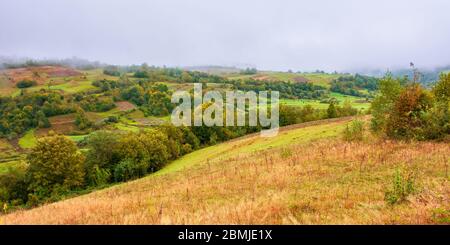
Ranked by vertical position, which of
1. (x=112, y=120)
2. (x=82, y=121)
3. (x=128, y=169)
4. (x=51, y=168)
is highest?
(x=51, y=168)

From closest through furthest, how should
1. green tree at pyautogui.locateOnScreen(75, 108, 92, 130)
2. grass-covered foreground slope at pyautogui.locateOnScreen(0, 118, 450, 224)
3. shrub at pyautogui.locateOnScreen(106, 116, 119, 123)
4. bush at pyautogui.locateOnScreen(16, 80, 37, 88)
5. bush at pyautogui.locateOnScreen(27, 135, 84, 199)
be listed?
1. grass-covered foreground slope at pyautogui.locateOnScreen(0, 118, 450, 224)
2. bush at pyautogui.locateOnScreen(27, 135, 84, 199)
3. green tree at pyautogui.locateOnScreen(75, 108, 92, 130)
4. shrub at pyautogui.locateOnScreen(106, 116, 119, 123)
5. bush at pyautogui.locateOnScreen(16, 80, 37, 88)

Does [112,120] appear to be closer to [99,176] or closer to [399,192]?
[99,176]

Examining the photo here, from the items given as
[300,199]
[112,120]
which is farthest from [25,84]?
[300,199]

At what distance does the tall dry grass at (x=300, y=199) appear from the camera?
7.70m

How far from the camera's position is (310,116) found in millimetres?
91125

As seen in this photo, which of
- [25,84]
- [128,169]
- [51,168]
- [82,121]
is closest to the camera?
[51,168]

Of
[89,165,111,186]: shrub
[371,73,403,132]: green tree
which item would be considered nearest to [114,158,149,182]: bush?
[89,165,111,186]: shrub

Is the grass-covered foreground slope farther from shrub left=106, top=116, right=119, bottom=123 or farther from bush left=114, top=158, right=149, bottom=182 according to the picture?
shrub left=106, top=116, right=119, bottom=123

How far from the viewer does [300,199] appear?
375 inches

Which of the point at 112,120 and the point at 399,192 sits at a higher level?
the point at 399,192

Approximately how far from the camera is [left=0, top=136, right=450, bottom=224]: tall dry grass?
25.3 feet
